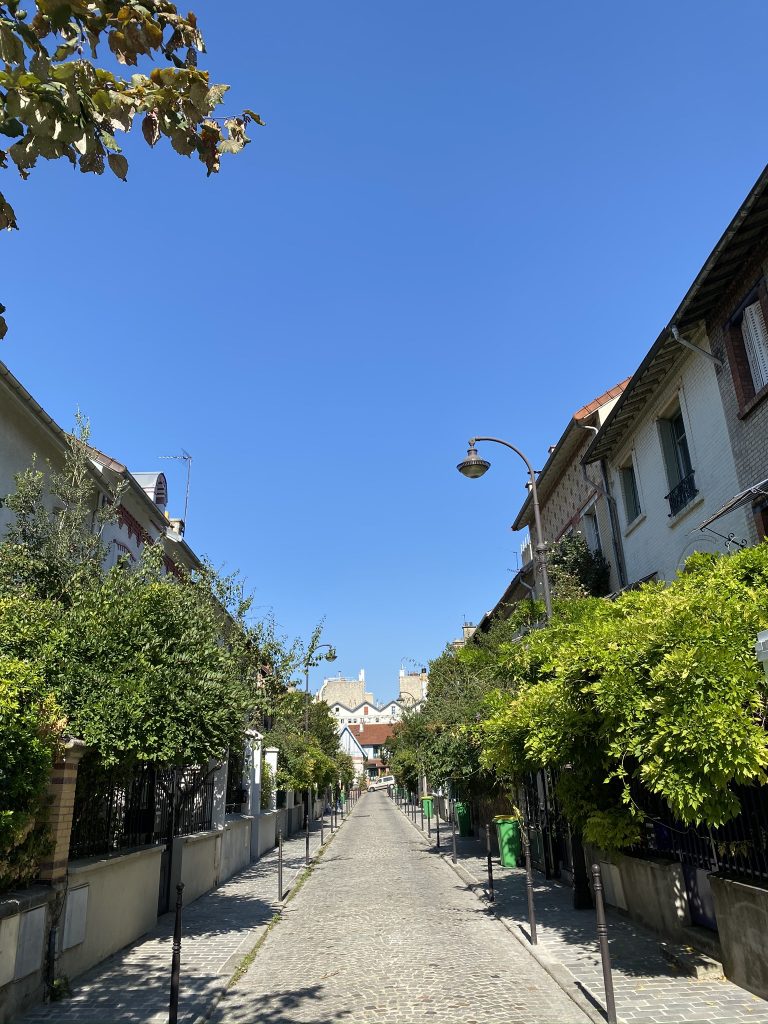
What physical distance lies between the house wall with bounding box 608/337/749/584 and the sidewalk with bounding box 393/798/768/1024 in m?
5.80

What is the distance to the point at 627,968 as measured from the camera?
7.62 meters

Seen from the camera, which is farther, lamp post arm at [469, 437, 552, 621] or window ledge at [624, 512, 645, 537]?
window ledge at [624, 512, 645, 537]

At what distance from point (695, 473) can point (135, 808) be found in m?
10.5

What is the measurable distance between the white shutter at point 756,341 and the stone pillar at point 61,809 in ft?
32.4

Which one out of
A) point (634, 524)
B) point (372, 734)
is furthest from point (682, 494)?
point (372, 734)

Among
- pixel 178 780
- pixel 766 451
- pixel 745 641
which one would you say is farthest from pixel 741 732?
pixel 178 780

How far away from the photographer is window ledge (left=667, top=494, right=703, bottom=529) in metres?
11.9

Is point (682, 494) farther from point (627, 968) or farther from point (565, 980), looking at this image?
point (565, 980)

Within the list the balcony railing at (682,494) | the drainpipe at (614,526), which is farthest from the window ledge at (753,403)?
the drainpipe at (614,526)

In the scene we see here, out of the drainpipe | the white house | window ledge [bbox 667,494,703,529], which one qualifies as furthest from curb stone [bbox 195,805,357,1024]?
window ledge [bbox 667,494,703,529]

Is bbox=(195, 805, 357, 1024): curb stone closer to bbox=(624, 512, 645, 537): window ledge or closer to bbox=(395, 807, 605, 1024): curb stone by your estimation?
bbox=(395, 807, 605, 1024): curb stone

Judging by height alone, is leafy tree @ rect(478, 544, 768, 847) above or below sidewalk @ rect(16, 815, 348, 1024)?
above

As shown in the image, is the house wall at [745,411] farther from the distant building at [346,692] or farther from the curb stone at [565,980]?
the distant building at [346,692]

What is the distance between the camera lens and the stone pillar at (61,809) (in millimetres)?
7452
